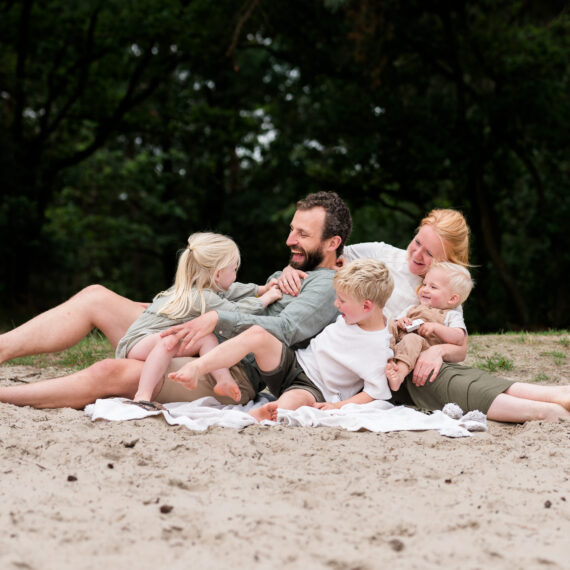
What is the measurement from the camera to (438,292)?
182 inches

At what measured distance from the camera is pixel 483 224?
1423cm

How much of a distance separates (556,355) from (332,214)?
283 centimetres

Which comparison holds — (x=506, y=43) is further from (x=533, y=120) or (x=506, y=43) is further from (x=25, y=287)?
(x=25, y=287)

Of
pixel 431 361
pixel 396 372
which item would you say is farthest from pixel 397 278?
pixel 396 372

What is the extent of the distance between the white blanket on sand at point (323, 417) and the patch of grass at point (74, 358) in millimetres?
2405

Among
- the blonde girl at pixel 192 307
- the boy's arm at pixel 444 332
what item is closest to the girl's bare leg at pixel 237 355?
the blonde girl at pixel 192 307

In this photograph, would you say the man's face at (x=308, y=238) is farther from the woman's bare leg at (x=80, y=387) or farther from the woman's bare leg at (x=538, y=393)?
the woman's bare leg at (x=538, y=393)

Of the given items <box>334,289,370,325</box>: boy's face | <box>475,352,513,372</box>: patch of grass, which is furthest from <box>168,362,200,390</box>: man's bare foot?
<box>475,352,513,372</box>: patch of grass

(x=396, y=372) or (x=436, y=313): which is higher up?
(x=436, y=313)

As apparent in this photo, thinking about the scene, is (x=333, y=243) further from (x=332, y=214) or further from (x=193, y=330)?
(x=193, y=330)

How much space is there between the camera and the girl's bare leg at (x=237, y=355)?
12.8ft

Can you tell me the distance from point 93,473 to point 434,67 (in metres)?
12.9

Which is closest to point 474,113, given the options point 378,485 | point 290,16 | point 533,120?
point 533,120

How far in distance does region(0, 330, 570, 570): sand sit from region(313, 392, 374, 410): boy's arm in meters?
0.40
